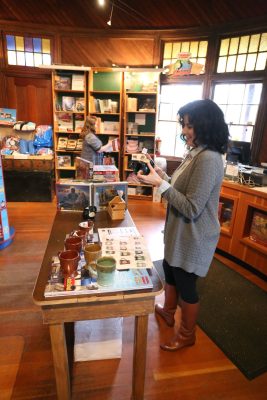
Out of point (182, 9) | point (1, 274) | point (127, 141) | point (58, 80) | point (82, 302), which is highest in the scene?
point (182, 9)

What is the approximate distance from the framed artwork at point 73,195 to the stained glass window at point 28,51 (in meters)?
3.78

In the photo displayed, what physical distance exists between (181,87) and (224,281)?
11.6 feet

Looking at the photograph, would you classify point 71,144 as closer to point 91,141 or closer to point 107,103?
point 107,103

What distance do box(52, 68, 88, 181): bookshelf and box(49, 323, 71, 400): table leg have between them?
13.3 feet

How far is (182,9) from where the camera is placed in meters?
4.26

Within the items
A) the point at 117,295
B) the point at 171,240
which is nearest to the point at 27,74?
the point at 171,240

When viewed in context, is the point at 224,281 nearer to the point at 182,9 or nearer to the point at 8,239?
the point at 8,239

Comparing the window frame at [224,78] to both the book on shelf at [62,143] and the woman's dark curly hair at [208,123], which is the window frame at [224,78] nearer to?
the book on shelf at [62,143]

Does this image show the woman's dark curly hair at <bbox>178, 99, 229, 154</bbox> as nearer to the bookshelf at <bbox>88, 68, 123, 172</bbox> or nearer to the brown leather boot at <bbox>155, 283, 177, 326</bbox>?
the brown leather boot at <bbox>155, 283, 177, 326</bbox>

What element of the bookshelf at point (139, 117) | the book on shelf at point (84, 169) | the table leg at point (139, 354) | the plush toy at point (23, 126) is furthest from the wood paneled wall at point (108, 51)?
the table leg at point (139, 354)

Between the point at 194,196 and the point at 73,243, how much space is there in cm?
62

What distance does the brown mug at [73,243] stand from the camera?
1244mm

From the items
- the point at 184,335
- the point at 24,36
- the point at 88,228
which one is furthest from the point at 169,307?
the point at 24,36

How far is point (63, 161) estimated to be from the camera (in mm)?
4941
